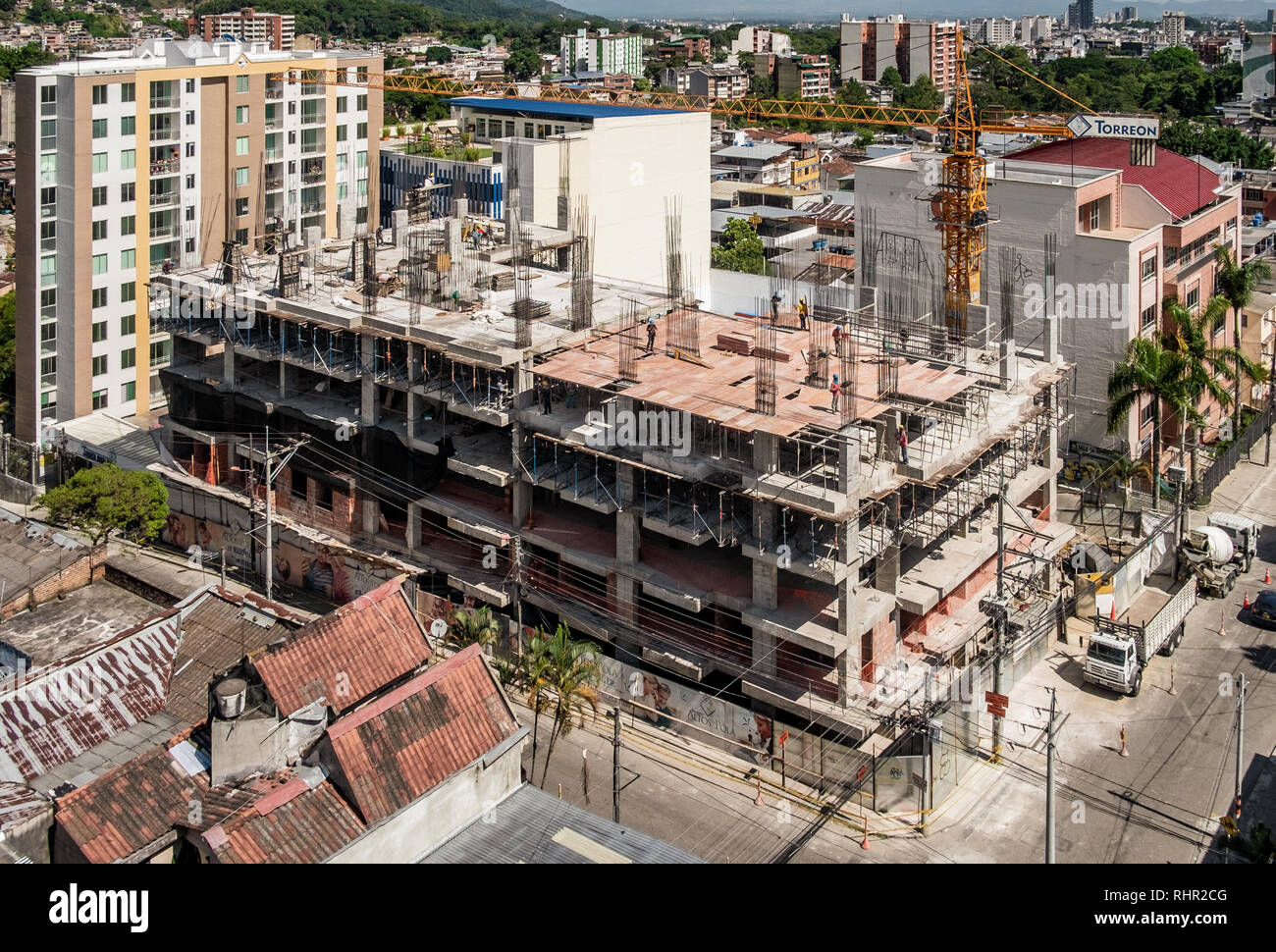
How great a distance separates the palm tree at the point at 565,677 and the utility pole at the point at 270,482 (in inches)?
423

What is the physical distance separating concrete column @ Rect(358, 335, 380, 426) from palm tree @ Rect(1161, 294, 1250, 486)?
32562 mm

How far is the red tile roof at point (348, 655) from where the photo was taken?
33812mm

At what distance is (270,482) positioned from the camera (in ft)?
158

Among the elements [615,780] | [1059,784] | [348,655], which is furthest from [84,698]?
[1059,784]

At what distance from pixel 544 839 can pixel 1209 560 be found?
106 ft

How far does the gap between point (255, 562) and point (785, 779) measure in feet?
78.5

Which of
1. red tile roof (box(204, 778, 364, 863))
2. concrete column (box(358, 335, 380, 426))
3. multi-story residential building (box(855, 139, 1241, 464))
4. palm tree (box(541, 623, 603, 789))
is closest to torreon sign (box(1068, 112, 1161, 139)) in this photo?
multi-story residential building (box(855, 139, 1241, 464))

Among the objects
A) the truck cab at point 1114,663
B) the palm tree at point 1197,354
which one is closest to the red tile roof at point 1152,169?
the palm tree at point 1197,354

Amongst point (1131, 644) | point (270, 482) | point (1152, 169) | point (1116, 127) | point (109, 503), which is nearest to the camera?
point (1131, 644)

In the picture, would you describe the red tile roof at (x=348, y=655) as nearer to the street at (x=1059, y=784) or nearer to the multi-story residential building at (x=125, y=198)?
the street at (x=1059, y=784)

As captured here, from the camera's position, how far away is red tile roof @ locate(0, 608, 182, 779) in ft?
114

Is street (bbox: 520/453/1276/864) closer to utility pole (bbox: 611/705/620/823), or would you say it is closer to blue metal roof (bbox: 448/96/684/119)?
utility pole (bbox: 611/705/620/823)

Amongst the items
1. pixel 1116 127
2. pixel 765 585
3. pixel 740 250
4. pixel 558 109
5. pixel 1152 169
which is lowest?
pixel 765 585

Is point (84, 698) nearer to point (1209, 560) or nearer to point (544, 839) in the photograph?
point (544, 839)
